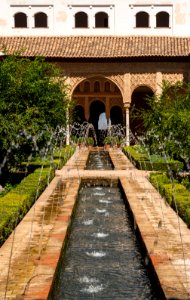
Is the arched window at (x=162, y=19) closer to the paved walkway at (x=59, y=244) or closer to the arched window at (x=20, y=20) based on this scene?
the arched window at (x=20, y=20)

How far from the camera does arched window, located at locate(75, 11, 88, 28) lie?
1138 inches

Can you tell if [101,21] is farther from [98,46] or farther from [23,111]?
→ [23,111]

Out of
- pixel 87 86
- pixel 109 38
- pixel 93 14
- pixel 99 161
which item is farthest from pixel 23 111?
pixel 87 86

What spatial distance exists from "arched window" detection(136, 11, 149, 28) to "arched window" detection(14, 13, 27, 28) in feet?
20.6

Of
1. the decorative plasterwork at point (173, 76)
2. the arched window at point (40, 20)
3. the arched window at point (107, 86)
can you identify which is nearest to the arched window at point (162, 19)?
the decorative plasterwork at point (173, 76)

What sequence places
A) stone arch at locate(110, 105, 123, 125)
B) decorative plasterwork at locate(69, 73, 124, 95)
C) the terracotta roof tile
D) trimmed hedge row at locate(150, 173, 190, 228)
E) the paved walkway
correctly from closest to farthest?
the paved walkway
trimmed hedge row at locate(150, 173, 190, 228)
the terracotta roof tile
decorative plasterwork at locate(69, 73, 124, 95)
stone arch at locate(110, 105, 123, 125)

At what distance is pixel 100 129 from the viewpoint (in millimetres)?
32406

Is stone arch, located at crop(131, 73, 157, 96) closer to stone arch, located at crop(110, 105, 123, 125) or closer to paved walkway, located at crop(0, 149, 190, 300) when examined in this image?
stone arch, located at crop(110, 105, 123, 125)

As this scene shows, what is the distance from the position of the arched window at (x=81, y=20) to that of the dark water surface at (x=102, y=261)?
20.1 metres

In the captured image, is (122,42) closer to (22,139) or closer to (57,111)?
(57,111)

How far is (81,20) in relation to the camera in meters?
29.2

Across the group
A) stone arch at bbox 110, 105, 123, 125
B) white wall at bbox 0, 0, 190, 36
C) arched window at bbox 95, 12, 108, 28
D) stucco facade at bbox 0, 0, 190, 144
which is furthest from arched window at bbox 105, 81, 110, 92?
white wall at bbox 0, 0, 190, 36

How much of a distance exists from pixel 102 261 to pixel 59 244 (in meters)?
0.63

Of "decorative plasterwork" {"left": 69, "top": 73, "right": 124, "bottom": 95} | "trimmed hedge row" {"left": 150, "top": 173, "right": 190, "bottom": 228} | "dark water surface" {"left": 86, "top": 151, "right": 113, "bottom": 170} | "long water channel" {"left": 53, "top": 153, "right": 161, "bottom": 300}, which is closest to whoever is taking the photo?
"long water channel" {"left": 53, "top": 153, "right": 161, "bottom": 300}
